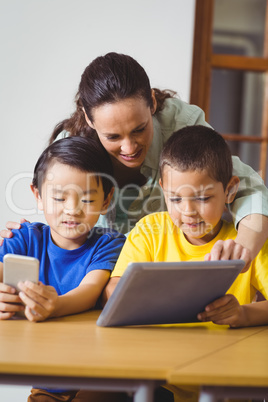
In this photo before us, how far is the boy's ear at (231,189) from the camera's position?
4.59 feet

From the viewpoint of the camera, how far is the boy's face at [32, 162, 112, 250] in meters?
1.37

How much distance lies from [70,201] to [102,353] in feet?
1.87

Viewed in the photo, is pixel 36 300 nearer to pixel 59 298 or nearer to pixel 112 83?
pixel 59 298

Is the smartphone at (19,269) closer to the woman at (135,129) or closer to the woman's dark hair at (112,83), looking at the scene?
the woman at (135,129)

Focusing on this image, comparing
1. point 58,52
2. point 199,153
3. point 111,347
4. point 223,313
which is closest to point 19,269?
point 111,347

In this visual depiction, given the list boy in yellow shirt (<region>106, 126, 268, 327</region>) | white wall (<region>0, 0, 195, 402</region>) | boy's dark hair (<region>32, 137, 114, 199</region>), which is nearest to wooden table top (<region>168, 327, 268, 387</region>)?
boy in yellow shirt (<region>106, 126, 268, 327</region>)

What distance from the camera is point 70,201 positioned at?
4.48ft

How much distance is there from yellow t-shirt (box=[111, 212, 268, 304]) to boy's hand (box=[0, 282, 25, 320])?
11.4 inches

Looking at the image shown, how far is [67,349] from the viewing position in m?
0.88

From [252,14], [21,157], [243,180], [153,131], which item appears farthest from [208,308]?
[252,14]

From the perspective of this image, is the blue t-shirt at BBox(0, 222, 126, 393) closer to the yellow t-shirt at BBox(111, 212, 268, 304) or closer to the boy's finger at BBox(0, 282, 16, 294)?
the yellow t-shirt at BBox(111, 212, 268, 304)

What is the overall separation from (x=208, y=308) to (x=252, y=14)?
2372 mm

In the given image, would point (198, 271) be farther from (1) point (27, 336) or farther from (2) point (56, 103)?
(2) point (56, 103)

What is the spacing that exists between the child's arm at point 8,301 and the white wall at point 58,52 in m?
1.75
